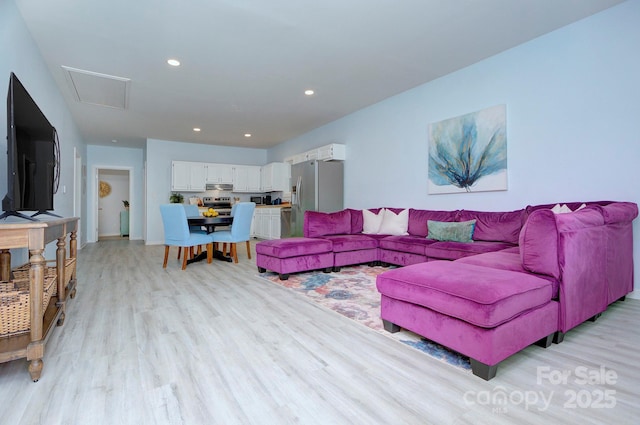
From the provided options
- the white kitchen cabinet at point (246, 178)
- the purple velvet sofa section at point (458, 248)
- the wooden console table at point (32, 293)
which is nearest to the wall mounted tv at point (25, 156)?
the wooden console table at point (32, 293)

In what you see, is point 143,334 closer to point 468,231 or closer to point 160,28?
point 160,28

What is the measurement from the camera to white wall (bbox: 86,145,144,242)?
26.2ft

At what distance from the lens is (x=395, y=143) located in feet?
16.2

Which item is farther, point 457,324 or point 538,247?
point 538,247

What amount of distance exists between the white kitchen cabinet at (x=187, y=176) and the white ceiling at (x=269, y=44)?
2.44 m

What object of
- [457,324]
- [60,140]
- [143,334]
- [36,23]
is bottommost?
[143,334]

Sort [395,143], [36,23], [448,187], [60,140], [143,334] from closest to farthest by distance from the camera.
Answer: [143,334], [36,23], [448,187], [60,140], [395,143]

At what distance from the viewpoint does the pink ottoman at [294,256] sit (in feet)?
11.9

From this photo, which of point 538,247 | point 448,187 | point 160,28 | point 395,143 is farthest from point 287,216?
point 538,247

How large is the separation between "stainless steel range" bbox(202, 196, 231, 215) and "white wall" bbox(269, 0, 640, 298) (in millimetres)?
5179

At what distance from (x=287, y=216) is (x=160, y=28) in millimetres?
4483

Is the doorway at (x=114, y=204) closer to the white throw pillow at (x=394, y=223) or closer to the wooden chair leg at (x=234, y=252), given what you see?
the wooden chair leg at (x=234, y=252)

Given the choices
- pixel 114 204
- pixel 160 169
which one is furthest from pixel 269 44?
pixel 114 204

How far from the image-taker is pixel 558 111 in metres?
3.12
